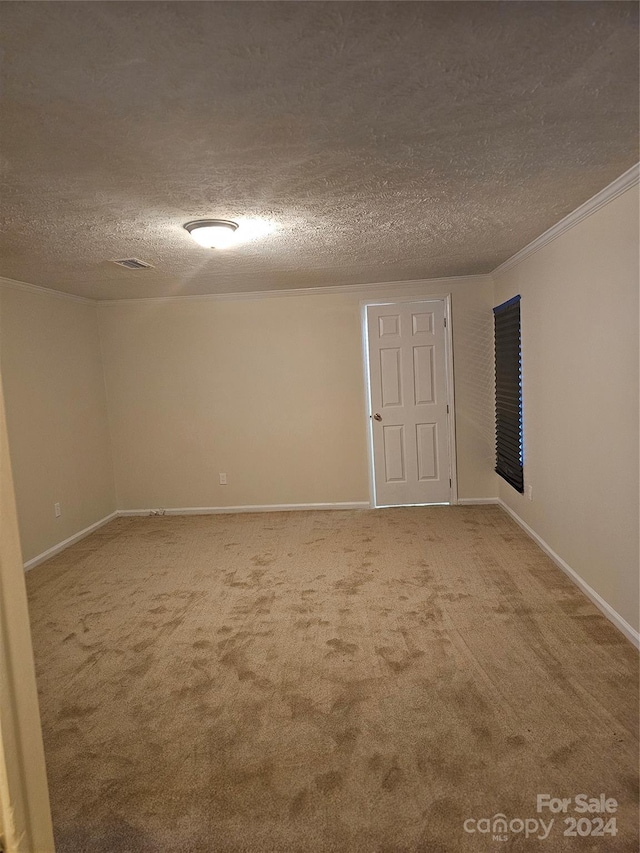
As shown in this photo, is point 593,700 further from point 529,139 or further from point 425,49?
point 425,49

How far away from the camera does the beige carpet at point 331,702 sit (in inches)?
77.1

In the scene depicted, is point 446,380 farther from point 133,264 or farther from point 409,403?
point 133,264

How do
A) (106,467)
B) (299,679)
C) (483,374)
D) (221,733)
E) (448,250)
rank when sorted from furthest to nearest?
(106,467), (483,374), (448,250), (299,679), (221,733)

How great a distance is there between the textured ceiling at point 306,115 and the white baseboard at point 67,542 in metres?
2.68

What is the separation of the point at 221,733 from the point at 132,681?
70cm

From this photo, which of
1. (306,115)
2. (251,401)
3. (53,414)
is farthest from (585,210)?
(53,414)

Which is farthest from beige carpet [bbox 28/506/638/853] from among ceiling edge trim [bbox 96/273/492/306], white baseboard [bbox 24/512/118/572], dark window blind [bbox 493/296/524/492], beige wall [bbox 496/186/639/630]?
ceiling edge trim [bbox 96/273/492/306]

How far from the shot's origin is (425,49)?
1448mm

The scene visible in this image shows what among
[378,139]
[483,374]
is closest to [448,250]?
[483,374]

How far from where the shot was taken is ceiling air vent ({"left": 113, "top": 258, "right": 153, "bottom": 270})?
3.86 m

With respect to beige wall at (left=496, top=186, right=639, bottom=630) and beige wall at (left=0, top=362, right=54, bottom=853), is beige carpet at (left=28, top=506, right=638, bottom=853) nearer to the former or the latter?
beige wall at (left=496, top=186, right=639, bottom=630)

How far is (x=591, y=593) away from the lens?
135 inches

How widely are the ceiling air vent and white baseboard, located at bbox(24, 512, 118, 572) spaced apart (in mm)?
2516

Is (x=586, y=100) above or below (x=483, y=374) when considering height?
above
